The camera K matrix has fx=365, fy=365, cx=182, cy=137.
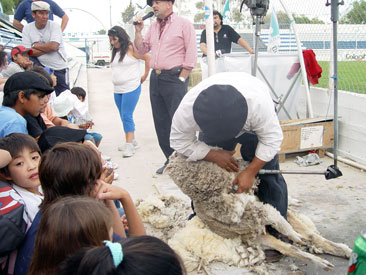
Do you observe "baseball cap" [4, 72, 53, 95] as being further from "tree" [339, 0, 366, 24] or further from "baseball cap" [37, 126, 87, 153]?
"tree" [339, 0, 366, 24]

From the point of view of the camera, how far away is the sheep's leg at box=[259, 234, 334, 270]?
2346mm

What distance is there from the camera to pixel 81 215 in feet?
4.32

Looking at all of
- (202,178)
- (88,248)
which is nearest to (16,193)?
(88,248)

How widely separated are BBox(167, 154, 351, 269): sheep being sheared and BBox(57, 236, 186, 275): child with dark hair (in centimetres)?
135

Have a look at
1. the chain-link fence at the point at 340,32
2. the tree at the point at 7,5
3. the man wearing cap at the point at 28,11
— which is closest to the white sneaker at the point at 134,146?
the man wearing cap at the point at 28,11

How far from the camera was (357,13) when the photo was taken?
4645 millimetres

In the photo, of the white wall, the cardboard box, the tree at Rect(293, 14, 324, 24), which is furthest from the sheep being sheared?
the tree at Rect(293, 14, 324, 24)

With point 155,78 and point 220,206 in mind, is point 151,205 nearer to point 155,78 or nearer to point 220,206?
point 220,206

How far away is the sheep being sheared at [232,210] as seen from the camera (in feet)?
7.97

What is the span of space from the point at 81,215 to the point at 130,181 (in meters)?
3.02

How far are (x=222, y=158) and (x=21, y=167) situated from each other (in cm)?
125

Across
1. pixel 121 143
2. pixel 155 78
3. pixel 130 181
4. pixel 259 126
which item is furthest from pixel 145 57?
pixel 259 126

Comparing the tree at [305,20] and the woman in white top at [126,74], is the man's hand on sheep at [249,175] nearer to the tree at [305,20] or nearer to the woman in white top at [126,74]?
the woman in white top at [126,74]

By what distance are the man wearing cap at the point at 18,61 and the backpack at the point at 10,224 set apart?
128 inches
